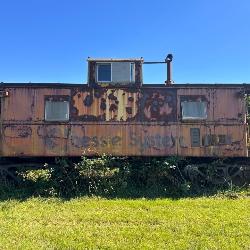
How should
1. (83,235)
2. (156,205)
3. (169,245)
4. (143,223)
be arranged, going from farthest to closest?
1. (156,205)
2. (143,223)
3. (83,235)
4. (169,245)

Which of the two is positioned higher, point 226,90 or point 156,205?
point 226,90

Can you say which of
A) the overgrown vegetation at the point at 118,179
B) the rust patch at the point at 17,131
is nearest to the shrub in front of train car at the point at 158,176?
the overgrown vegetation at the point at 118,179

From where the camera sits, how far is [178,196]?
1695 cm

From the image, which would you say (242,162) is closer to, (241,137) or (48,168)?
(241,137)

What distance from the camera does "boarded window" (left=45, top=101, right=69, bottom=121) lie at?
18.9 metres

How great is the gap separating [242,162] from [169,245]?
947 centimetres

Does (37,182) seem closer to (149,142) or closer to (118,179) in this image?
(118,179)

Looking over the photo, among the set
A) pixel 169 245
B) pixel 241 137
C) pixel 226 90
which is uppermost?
pixel 226 90

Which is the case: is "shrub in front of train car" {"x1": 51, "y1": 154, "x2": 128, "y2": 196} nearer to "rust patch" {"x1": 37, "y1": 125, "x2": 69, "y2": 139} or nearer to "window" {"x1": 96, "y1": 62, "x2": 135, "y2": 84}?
"rust patch" {"x1": 37, "y1": 125, "x2": 69, "y2": 139}

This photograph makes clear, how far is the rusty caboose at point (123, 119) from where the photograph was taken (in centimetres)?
1880

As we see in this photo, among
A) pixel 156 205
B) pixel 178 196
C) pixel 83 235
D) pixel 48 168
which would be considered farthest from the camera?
pixel 48 168

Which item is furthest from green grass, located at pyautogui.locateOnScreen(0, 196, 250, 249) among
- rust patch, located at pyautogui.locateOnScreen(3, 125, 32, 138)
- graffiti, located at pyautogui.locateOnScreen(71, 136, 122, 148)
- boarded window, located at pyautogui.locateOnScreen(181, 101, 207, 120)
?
boarded window, located at pyautogui.locateOnScreen(181, 101, 207, 120)

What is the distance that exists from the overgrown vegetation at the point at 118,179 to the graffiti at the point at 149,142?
54 centimetres

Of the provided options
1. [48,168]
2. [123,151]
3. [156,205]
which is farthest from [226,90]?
[48,168]
